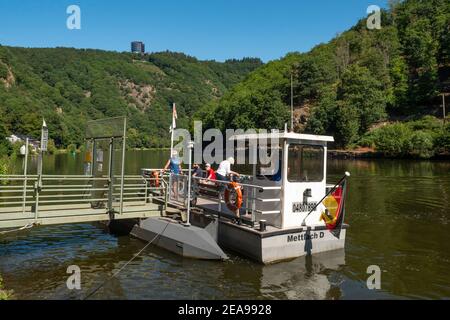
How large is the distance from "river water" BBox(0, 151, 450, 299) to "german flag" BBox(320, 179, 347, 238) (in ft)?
3.24

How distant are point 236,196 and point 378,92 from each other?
8057 centimetres

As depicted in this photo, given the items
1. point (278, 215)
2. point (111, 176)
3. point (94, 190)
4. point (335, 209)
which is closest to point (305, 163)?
point (335, 209)

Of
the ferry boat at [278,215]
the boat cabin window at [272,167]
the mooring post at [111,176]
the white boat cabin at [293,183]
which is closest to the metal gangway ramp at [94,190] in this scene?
the mooring post at [111,176]

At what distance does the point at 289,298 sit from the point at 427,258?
19.1ft

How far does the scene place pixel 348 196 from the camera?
27.5 meters

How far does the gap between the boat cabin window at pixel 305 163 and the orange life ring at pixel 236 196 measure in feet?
5.15

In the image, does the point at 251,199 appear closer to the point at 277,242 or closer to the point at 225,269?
the point at 277,242

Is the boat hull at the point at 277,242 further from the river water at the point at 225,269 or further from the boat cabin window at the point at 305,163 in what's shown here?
the boat cabin window at the point at 305,163

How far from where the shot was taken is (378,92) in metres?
86.5

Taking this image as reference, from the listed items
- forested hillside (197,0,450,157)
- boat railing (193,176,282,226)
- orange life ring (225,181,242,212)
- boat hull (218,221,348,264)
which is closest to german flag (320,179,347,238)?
boat hull (218,221,348,264)

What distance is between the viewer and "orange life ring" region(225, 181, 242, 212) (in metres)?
13.1

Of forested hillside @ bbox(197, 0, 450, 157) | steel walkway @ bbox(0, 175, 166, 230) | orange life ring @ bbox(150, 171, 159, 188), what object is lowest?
steel walkway @ bbox(0, 175, 166, 230)

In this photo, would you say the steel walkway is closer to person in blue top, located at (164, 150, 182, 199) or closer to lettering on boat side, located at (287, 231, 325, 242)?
person in blue top, located at (164, 150, 182, 199)
